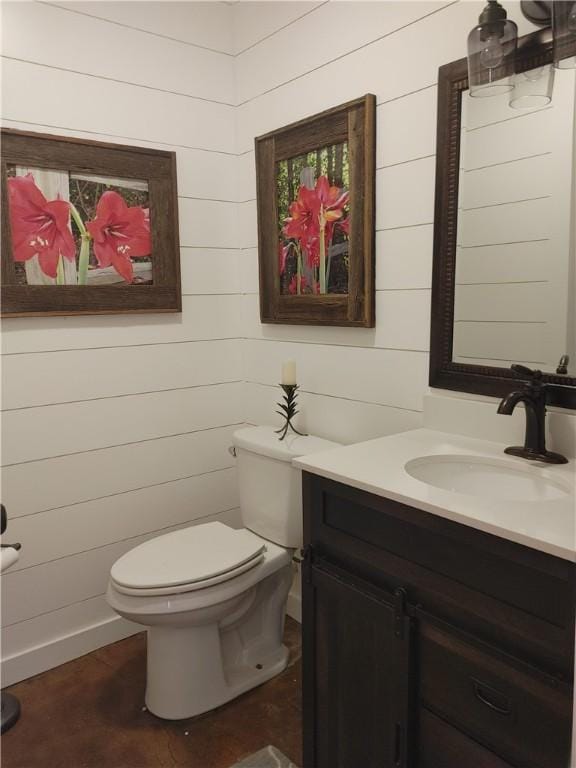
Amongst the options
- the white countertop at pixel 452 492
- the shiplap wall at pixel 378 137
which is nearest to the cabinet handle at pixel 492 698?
the white countertop at pixel 452 492

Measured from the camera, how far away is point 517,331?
147 centimetres

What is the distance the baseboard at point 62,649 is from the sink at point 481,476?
1435 mm

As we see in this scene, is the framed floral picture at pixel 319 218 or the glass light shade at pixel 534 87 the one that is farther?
the framed floral picture at pixel 319 218

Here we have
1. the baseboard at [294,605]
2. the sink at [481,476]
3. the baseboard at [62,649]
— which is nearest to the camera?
the sink at [481,476]

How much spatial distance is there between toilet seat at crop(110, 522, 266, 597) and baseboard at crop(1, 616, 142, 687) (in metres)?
0.53

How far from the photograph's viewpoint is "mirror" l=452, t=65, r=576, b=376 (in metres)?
1.35

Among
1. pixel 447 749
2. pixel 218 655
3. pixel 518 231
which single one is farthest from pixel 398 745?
pixel 518 231

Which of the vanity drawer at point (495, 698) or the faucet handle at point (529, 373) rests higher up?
the faucet handle at point (529, 373)

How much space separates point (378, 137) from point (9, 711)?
6.96ft

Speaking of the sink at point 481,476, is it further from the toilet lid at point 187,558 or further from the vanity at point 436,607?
the toilet lid at point 187,558

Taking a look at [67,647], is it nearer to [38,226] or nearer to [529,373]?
[38,226]

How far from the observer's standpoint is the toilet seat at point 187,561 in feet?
5.46

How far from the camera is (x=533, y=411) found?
4.45 ft

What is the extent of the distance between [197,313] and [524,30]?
1.43m
